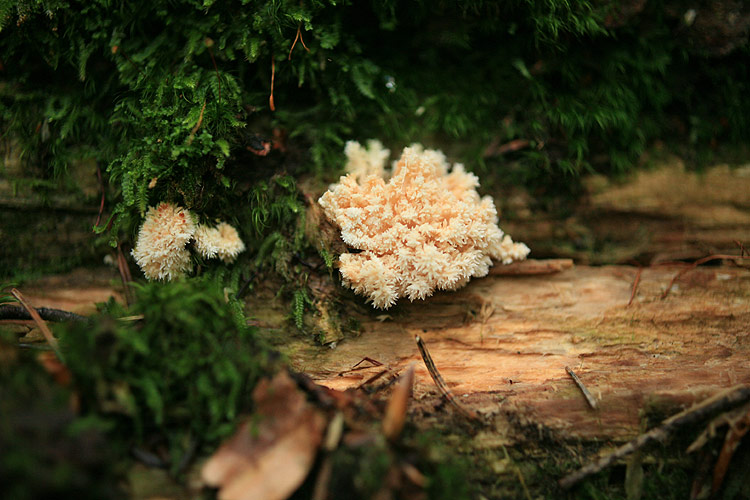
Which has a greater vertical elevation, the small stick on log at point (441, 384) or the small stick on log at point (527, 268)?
the small stick on log at point (527, 268)

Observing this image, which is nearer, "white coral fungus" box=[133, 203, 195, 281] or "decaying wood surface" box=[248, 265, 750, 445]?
"decaying wood surface" box=[248, 265, 750, 445]

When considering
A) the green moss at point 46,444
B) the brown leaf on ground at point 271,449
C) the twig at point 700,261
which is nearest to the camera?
the green moss at point 46,444

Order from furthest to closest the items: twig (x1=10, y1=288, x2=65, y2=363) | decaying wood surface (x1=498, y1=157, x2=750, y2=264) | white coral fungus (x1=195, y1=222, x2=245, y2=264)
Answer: decaying wood surface (x1=498, y1=157, x2=750, y2=264) < white coral fungus (x1=195, y1=222, x2=245, y2=264) < twig (x1=10, y1=288, x2=65, y2=363)

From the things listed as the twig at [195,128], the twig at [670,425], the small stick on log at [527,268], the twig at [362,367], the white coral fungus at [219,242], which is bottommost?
the twig at [670,425]

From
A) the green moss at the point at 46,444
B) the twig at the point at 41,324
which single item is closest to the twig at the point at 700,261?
the green moss at the point at 46,444

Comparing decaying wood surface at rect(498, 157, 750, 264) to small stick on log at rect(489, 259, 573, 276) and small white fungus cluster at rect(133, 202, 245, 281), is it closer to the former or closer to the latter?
small stick on log at rect(489, 259, 573, 276)

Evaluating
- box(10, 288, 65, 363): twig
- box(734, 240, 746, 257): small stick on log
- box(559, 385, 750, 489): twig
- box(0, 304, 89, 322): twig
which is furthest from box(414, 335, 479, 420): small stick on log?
box(734, 240, 746, 257): small stick on log

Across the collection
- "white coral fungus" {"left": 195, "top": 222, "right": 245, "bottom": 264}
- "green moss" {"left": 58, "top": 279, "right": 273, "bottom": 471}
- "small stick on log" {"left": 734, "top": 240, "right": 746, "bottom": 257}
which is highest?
"white coral fungus" {"left": 195, "top": 222, "right": 245, "bottom": 264}

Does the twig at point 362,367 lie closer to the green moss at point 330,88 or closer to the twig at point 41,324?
the green moss at point 330,88

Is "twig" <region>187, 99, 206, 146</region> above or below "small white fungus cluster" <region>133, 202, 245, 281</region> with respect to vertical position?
above
